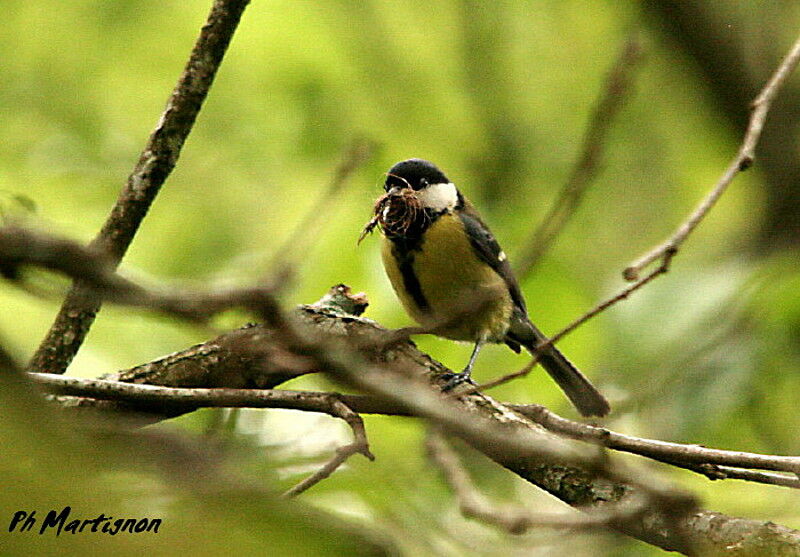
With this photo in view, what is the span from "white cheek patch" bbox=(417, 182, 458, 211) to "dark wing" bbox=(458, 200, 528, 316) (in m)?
0.06

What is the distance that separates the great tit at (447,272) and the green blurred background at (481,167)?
93mm

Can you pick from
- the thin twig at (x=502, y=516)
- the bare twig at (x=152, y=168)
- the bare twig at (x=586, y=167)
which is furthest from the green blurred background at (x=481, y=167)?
the thin twig at (x=502, y=516)

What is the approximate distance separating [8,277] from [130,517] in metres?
0.20

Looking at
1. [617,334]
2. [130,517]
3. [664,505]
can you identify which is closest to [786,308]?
[617,334]

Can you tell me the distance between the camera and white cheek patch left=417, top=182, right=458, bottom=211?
3516 millimetres

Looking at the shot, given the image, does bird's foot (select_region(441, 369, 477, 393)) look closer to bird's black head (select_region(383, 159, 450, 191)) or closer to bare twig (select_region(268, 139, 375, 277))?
bare twig (select_region(268, 139, 375, 277))

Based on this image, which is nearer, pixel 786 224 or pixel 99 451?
pixel 99 451

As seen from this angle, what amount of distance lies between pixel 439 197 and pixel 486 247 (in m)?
0.26

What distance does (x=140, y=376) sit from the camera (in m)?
1.83

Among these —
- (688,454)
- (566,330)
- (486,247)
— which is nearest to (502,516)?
(566,330)

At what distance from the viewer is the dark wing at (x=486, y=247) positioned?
3.52 meters

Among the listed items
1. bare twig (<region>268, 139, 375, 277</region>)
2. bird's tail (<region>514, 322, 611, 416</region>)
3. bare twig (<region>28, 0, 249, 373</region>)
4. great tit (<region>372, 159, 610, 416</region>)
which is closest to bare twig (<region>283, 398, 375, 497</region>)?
bare twig (<region>268, 139, 375, 277</region>)

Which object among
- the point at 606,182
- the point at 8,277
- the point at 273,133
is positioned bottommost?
the point at 273,133

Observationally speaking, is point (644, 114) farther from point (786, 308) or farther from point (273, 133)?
point (786, 308)
